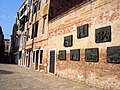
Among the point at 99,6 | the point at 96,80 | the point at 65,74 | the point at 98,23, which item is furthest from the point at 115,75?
the point at 65,74

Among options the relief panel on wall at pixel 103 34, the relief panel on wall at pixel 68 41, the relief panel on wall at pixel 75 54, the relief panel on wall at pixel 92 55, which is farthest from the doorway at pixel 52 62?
the relief panel on wall at pixel 103 34

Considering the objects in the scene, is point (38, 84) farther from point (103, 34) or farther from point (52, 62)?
point (52, 62)

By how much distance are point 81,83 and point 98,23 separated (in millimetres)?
3936

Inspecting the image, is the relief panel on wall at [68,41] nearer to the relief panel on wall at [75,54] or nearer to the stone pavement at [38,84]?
the relief panel on wall at [75,54]

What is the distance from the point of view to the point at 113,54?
1165 centimetres

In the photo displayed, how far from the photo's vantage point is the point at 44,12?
24688mm

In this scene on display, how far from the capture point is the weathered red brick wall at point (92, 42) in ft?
38.6

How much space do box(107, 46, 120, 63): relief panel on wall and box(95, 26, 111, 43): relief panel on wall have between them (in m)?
0.57

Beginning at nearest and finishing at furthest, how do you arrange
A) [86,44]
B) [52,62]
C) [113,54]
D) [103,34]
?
[113,54]
[103,34]
[86,44]
[52,62]

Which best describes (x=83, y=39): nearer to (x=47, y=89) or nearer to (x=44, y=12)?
(x=47, y=89)

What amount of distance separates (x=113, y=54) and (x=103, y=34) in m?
→ 1.44

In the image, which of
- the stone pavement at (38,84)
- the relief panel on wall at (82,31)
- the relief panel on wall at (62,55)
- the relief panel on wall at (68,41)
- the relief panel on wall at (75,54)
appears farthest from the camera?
the relief panel on wall at (62,55)

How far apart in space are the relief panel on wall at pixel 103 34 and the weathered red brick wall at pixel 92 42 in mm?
193

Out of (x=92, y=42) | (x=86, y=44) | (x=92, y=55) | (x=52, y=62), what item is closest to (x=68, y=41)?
(x=86, y=44)
